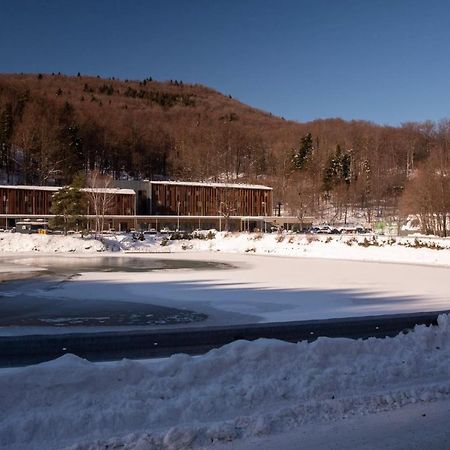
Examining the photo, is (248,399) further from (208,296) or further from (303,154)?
(303,154)

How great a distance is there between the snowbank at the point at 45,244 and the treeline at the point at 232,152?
1531 inches

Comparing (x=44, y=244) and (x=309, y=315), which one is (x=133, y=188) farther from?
(x=309, y=315)

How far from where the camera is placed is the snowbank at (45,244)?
141 feet

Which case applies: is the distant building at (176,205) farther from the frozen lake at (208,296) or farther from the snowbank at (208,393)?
the snowbank at (208,393)

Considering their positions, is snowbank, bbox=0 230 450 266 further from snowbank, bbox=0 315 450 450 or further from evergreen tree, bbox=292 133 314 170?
evergreen tree, bbox=292 133 314 170

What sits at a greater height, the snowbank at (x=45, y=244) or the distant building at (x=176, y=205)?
the distant building at (x=176, y=205)

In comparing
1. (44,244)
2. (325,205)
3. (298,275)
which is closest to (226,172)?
(325,205)

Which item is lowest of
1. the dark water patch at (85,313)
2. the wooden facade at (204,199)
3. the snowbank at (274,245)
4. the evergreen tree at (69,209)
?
the dark water patch at (85,313)

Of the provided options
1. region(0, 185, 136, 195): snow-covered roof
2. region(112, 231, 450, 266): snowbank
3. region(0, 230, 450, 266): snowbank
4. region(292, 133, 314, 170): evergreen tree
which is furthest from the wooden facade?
region(112, 231, 450, 266): snowbank

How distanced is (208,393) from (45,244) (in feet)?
132

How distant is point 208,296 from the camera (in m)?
16.8

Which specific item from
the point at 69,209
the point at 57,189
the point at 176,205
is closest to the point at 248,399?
the point at 69,209

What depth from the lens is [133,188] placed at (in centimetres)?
8469

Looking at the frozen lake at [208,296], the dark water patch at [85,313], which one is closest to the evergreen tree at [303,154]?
the frozen lake at [208,296]
